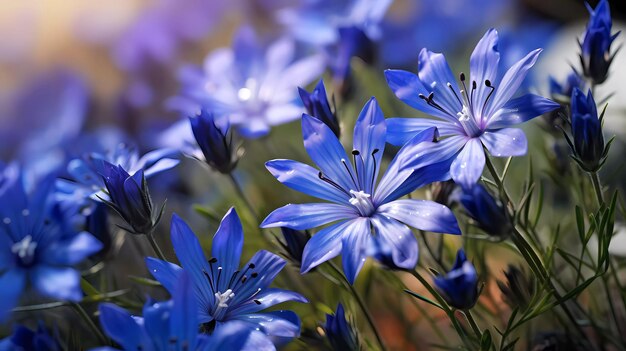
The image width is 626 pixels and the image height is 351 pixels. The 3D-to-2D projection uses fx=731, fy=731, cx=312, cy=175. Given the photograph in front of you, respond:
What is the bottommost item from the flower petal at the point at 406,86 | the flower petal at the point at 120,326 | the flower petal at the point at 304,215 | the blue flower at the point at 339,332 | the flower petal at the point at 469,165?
the blue flower at the point at 339,332

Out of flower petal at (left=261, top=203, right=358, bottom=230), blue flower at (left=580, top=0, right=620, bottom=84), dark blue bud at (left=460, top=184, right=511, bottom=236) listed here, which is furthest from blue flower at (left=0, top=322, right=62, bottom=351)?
blue flower at (left=580, top=0, right=620, bottom=84)

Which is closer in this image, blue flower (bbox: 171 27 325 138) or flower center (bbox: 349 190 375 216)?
flower center (bbox: 349 190 375 216)

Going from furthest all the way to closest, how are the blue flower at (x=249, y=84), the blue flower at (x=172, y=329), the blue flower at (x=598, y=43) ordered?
the blue flower at (x=249, y=84) → the blue flower at (x=598, y=43) → the blue flower at (x=172, y=329)

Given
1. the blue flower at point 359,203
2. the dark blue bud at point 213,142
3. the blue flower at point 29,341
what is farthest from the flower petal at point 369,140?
the blue flower at point 29,341

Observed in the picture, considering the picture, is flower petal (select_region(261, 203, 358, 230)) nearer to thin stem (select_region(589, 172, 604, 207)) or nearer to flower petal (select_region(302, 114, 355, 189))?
flower petal (select_region(302, 114, 355, 189))

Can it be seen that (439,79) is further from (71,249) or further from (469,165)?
(71,249)

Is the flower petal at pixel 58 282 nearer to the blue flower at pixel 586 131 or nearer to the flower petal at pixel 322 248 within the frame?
the flower petal at pixel 322 248

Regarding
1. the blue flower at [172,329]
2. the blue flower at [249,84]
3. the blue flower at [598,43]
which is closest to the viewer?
the blue flower at [172,329]
